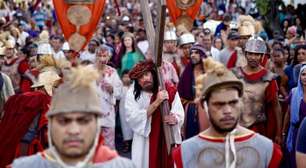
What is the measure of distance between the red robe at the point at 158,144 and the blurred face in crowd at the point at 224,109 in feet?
12.3

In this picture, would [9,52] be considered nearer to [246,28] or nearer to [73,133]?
[246,28]

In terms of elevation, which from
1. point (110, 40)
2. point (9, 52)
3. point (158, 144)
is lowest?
point (158, 144)

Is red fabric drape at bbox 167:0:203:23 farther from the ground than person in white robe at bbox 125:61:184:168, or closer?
farther from the ground

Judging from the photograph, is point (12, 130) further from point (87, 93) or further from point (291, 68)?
point (291, 68)

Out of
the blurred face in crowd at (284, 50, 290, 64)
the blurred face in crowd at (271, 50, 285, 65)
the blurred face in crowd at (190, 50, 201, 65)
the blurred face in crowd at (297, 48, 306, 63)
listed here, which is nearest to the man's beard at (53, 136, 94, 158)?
the blurred face in crowd at (190, 50, 201, 65)

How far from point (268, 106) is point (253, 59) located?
0.51 m

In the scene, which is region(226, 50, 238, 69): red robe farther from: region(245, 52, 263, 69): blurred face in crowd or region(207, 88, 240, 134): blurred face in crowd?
region(207, 88, 240, 134): blurred face in crowd

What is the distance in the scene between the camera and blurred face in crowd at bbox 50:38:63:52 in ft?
54.4

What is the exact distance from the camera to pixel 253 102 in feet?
30.7

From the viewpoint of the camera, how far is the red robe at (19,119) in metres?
8.23

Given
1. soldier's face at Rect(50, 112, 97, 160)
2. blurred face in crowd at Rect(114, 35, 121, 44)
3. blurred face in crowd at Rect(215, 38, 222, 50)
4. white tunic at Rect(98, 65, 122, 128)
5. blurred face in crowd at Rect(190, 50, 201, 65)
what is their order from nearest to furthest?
1. soldier's face at Rect(50, 112, 97, 160)
2. blurred face in crowd at Rect(190, 50, 201, 65)
3. white tunic at Rect(98, 65, 122, 128)
4. blurred face in crowd at Rect(215, 38, 222, 50)
5. blurred face in crowd at Rect(114, 35, 121, 44)

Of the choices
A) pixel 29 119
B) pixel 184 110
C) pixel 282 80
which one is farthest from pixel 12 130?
pixel 282 80

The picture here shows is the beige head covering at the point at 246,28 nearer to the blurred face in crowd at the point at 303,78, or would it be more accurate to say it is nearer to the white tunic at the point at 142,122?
the blurred face in crowd at the point at 303,78

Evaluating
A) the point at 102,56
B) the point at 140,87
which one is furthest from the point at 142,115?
the point at 102,56
